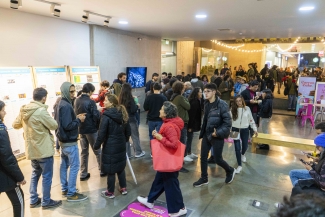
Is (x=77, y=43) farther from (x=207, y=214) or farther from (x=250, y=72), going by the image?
(x=250, y=72)

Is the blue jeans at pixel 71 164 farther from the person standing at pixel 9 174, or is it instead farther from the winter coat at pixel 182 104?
the winter coat at pixel 182 104

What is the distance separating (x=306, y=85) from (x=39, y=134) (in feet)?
28.6

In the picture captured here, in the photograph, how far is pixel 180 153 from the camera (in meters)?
2.84

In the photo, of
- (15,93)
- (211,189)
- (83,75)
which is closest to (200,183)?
(211,189)

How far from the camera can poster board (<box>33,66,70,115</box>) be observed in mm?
5193

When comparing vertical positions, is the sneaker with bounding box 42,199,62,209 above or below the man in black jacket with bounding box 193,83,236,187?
below

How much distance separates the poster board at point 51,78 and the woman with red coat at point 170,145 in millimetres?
3548

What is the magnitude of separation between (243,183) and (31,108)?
3.26m

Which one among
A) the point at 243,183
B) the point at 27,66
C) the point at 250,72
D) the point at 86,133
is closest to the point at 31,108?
the point at 86,133

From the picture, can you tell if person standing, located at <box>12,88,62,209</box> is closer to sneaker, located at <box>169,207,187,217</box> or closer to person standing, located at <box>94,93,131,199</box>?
person standing, located at <box>94,93,131,199</box>

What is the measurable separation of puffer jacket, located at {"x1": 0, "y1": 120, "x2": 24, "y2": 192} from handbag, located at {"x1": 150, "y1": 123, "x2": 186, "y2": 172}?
1.39 m

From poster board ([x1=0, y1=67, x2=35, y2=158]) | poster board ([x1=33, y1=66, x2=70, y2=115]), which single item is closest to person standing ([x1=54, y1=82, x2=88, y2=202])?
poster board ([x1=0, y1=67, x2=35, y2=158])

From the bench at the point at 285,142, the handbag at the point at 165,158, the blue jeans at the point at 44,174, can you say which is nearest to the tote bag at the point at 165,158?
the handbag at the point at 165,158

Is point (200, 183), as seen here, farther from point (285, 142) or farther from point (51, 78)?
point (51, 78)
